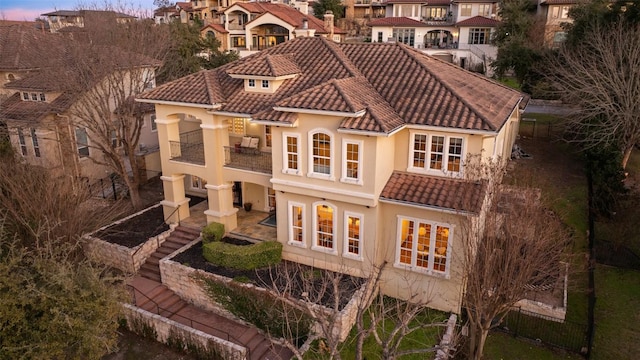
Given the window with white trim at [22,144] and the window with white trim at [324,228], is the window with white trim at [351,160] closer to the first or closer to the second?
the window with white trim at [324,228]

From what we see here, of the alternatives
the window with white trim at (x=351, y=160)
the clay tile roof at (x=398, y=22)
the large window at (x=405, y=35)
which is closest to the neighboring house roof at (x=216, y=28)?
the clay tile roof at (x=398, y=22)

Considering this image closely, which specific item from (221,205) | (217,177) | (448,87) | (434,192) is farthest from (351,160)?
(221,205)

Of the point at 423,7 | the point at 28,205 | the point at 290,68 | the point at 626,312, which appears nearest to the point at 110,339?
the point at 28,205

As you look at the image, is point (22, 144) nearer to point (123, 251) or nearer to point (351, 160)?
point (123, 251)

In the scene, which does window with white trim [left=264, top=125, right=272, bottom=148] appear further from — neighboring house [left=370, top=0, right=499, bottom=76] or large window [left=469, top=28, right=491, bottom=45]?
large window [left=469, top=28, right=491, bottom=45]

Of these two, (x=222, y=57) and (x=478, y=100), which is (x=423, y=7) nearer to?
(x=222, y=57)

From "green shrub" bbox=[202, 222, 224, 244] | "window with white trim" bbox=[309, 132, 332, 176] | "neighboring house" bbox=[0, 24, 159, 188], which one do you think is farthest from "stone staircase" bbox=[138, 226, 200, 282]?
"window with white trim" bbox=[309, 132, 332, 176]
